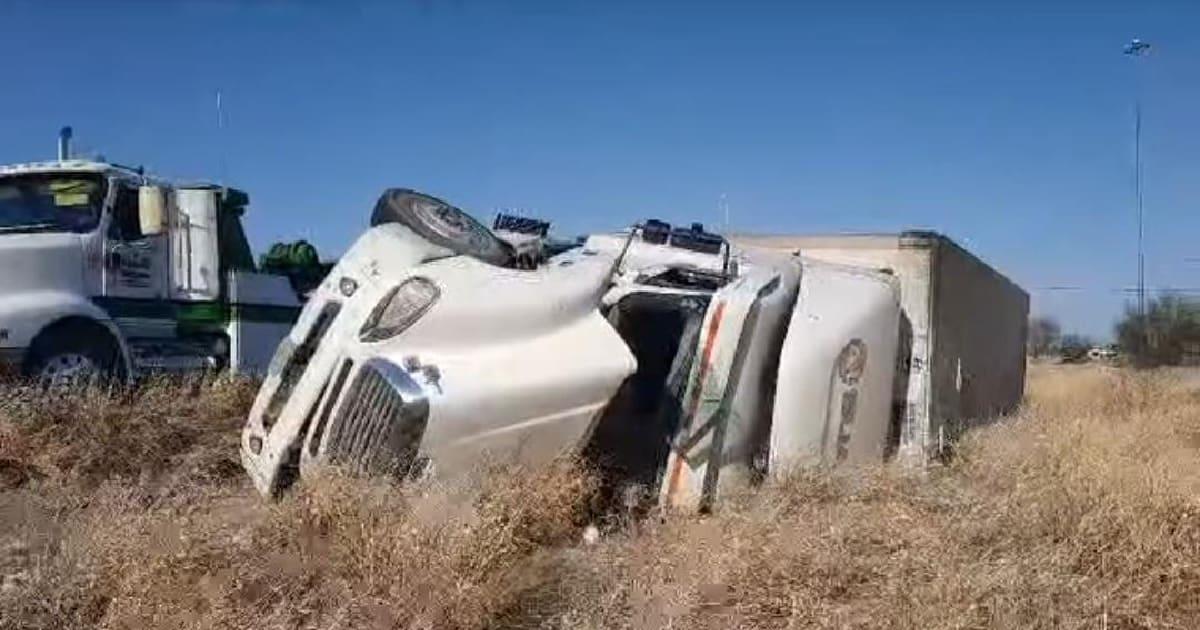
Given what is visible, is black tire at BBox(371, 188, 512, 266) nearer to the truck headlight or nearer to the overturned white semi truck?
the overturned white semi truck

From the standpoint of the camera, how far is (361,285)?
5.90 meters

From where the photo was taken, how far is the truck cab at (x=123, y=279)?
910 centimetres

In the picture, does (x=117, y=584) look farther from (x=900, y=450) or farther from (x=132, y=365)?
(x=132, y=365)

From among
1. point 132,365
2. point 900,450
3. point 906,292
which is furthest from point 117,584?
point 132,365

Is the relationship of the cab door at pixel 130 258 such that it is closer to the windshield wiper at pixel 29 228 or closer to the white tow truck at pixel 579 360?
the windshield wiper at pixel 29 228

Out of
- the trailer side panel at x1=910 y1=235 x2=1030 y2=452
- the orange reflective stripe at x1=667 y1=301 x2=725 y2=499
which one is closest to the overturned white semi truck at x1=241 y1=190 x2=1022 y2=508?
the orange reflective stripe at x1=667 y1=301 x2=725 y2=499

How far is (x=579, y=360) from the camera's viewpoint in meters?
5.62

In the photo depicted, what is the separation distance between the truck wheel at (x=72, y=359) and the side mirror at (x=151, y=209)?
1109 mm

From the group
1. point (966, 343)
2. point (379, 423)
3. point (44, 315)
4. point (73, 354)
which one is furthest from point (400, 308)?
point (73, 354)

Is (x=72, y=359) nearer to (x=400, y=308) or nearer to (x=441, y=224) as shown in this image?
(x=441, y=224)

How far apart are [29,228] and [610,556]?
6.73m

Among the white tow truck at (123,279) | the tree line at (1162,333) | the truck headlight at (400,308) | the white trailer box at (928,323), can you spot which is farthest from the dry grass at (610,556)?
the tree line at (1162,333)

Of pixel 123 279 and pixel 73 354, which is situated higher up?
pixel 123 279

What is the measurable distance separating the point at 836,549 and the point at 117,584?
104 inches
